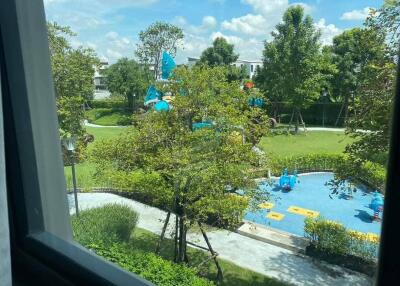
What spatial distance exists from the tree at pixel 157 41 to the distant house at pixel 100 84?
16 centimetres

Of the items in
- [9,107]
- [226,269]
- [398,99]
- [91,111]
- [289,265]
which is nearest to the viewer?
[398,99]

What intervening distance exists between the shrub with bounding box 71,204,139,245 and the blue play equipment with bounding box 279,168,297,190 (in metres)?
0.97

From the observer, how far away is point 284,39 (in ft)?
3.90

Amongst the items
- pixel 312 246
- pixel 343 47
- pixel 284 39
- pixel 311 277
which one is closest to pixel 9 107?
pixel 343 47

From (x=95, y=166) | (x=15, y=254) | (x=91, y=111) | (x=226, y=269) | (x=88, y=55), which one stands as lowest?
(x=226, y=269)

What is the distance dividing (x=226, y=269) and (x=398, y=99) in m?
1.89

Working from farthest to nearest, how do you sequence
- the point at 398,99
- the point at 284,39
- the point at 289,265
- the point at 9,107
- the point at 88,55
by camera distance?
1. the point at 289,265
2. the point at 88,55
3. the point at 284,39
4. the point at 9,107
5. the point at 398,99

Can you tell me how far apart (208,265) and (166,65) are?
115 centimetres

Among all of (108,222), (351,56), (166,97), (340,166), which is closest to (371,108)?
(351,56)

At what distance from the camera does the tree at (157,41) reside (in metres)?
1.34

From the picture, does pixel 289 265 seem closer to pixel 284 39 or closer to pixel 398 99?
pixel 284 39

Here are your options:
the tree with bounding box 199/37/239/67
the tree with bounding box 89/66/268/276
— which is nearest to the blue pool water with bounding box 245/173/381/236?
the tree with bounding box 89/66/268/276

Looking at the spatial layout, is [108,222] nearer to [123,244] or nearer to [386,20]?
[123,244]

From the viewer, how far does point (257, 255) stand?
2049 millimetres
